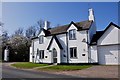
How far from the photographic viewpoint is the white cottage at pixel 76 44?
97.3ft

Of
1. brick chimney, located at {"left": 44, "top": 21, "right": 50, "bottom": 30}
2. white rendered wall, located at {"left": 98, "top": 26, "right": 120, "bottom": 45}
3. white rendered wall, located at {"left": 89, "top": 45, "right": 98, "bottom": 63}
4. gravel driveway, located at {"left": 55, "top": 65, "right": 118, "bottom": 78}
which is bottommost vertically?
gravel driveway, located at {"left": 55, "top": 65, "right": 118, "bottom": 78}

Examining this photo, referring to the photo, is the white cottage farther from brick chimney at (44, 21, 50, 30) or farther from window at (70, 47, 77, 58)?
brick chimney at (44, 21, 50, 30)

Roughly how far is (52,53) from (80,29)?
22.4 ft

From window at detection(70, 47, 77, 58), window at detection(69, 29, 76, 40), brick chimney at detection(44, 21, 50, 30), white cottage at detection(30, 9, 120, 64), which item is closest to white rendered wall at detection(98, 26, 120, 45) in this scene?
white cottage at detection(30, 9, 120, 64)

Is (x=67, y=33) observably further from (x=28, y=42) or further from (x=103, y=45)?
(x=28, y=42)

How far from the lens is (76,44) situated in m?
32.2

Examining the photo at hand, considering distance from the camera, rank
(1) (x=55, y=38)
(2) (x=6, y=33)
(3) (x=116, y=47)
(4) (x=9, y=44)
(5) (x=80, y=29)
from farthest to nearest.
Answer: (2) (x=6, y=33), (4) (x=9, y=44), (1) (x=55, y=38), (5) (x=80, y=29), (3) (x=116, y=47)

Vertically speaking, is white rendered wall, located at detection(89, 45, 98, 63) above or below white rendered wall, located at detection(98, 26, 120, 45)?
below

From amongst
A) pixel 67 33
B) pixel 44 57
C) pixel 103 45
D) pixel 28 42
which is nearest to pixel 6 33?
pixel 28 42

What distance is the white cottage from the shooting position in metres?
29.7

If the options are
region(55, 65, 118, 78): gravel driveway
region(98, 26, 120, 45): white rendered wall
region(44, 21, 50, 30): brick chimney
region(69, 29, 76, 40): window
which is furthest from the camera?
region(44, 21, 50, 30): brick chimney

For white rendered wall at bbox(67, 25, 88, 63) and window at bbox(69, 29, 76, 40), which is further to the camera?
window at bbox(69, 29, 76, 40)

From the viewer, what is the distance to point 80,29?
31922 mm

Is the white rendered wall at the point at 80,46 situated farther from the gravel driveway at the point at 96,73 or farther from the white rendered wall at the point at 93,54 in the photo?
the gravel driveway at the point at 96,73
